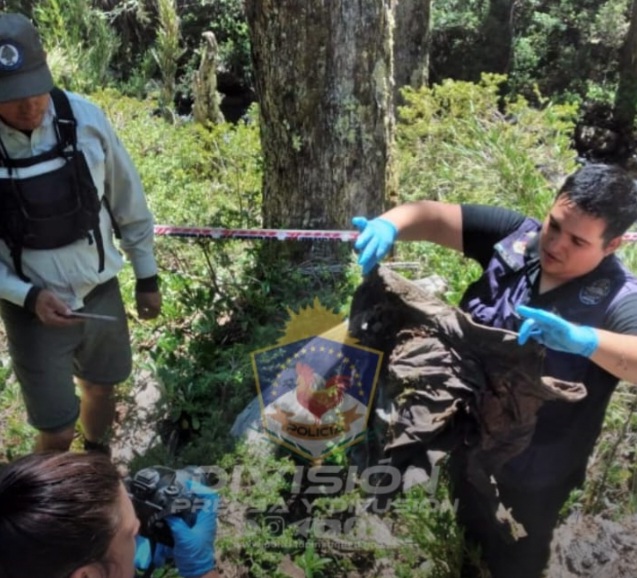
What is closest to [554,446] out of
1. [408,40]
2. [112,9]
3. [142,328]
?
[142,328]

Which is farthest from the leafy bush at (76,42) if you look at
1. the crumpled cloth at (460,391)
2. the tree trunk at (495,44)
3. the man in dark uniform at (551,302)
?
the crumpled cloth at (460,391)

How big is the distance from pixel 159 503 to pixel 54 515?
0.59m

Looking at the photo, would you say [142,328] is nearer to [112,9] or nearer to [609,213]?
[609,213]

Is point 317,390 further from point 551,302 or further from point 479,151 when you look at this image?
point 479,151

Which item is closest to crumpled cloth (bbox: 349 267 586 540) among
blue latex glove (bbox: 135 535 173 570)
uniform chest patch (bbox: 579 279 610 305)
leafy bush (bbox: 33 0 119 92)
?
uniform chest patch (bbox: 579 279 610 305)

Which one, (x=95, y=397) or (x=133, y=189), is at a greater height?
(x=133, y=189)

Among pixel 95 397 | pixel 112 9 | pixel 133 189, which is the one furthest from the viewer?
pixel 112 9

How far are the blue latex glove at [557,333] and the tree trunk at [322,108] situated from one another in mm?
1840

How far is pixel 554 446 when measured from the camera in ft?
6.78

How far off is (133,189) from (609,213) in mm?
1623

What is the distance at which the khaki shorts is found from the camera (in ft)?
8.15

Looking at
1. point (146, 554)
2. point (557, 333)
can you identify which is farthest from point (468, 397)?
point (146, 554)

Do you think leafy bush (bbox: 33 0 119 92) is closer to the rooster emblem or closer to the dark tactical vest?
the rooster emblem

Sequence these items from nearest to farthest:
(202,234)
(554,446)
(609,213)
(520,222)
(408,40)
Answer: (609,213) < (554,446) < (520,222) < (202,234) < (408,40)
